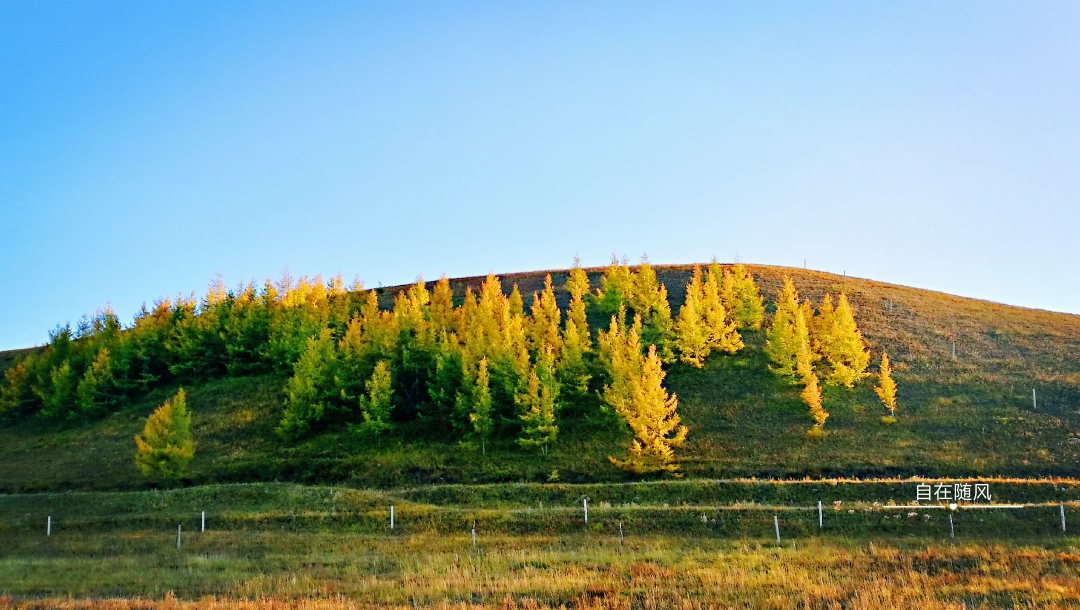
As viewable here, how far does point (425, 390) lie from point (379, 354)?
5378 millimetres

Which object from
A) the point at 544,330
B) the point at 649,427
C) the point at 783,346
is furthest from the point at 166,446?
the point at 783,346

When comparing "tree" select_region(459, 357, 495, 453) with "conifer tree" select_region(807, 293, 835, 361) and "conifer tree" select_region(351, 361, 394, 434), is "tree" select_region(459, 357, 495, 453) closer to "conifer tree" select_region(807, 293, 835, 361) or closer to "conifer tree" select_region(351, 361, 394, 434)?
"conifer tree" select_region(351, 361, 394, 434)

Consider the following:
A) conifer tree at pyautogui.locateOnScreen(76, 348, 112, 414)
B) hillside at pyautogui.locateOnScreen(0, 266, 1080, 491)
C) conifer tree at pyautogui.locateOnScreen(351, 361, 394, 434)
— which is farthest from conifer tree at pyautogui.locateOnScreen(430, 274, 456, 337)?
conifer tree at pyautogui.locateOnScreen(76, 348, 112, 414)

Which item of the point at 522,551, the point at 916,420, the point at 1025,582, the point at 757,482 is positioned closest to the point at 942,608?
the point at 1025,582

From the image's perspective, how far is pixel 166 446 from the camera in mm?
45094

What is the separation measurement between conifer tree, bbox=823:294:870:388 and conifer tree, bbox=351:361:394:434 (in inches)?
1374

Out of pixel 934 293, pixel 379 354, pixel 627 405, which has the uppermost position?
pixel 934 293

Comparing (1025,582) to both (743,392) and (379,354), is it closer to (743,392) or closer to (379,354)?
(743,392)

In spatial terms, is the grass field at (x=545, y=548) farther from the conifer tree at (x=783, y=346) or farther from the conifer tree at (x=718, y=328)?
the conifer tree at (x=718, y=328)

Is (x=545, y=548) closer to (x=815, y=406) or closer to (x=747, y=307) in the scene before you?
(x=815, y=406)

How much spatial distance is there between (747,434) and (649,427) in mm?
8578

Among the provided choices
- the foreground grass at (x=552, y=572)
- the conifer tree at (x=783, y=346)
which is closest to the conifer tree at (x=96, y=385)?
the foreground grass at (x=552, y=572)

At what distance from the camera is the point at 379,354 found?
59.1 m

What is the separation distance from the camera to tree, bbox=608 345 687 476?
137 ft
